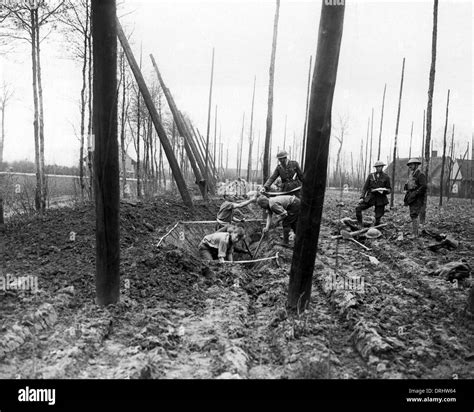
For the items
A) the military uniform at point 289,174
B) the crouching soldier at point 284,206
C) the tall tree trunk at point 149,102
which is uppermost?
the tall tree trunk at point 149,102

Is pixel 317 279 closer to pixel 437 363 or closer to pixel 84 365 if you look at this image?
pixel 437 363

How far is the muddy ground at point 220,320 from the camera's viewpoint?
3.65 m

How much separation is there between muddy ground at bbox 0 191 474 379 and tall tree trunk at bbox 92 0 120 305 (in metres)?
0.36

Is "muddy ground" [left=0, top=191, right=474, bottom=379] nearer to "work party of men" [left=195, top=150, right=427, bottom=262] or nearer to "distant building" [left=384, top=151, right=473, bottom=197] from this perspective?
"work party of men" [left=195, top=150, right=427, bottom=262]

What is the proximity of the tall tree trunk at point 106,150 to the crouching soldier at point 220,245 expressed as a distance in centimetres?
374

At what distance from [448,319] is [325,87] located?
2.87 m

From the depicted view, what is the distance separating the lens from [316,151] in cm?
463

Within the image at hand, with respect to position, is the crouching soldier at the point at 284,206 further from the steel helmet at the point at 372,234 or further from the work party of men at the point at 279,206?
the steel helmet at the point at 372,234

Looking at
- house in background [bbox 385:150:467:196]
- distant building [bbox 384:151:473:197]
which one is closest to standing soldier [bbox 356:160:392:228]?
distant building [bbox 384:151:473:197]

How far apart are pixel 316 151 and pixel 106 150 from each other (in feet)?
7.46

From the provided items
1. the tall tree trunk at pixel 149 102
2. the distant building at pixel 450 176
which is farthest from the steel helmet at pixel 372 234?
the distant building at pixel 450 176

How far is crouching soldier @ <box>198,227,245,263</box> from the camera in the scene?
8.66 m

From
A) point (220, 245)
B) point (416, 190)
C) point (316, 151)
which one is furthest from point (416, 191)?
point (316, 151)

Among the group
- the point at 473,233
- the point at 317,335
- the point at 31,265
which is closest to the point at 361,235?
the point at 473,233
